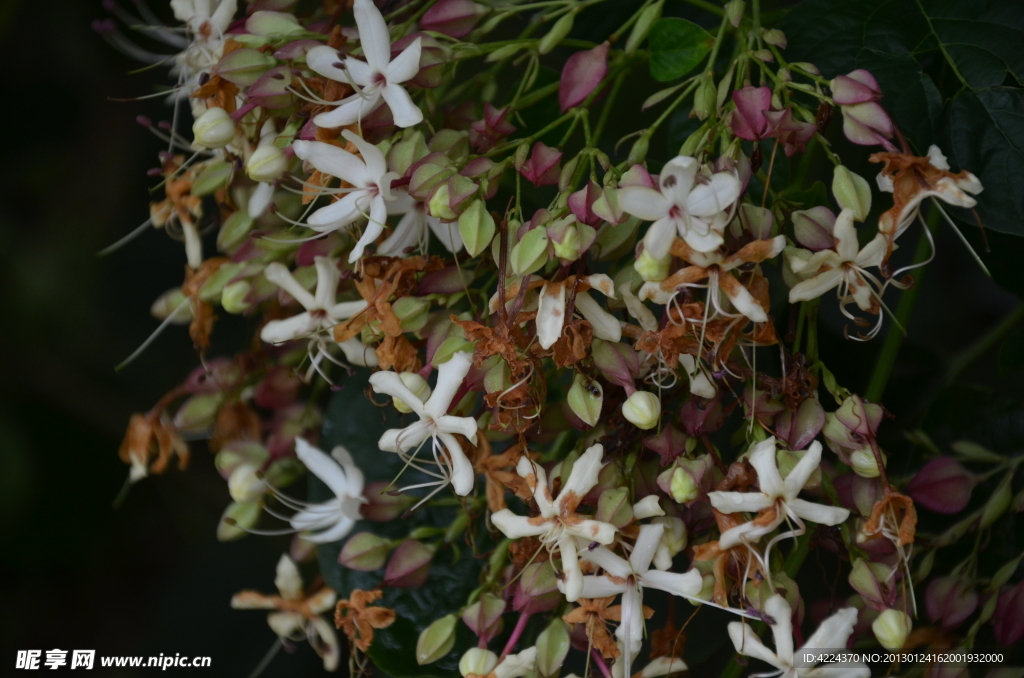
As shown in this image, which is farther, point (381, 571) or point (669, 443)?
point (381, 571)

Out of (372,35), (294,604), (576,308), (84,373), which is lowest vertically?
(84,373)

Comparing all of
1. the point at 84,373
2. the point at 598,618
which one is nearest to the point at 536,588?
the point at 598,618

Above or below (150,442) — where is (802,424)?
above

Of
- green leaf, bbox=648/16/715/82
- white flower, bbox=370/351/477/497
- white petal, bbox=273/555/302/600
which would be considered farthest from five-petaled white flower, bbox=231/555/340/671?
green leaf, bbox=648/16/715/82

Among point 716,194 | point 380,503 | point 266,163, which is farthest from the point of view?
point 380,503

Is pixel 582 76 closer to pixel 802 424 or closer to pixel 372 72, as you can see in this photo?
pixel 372 72

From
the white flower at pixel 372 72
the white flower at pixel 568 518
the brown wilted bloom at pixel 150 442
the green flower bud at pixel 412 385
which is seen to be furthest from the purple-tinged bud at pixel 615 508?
the brown wilted bloom at pixel 150 442

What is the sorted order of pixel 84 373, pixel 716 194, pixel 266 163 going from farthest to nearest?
pixel 84 373 → pixel 266 163 → pixel 716 194

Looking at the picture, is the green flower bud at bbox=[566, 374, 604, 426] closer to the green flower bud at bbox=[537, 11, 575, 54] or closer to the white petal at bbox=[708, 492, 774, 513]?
the white petal at bbox=[708, 492, 774, 513]
